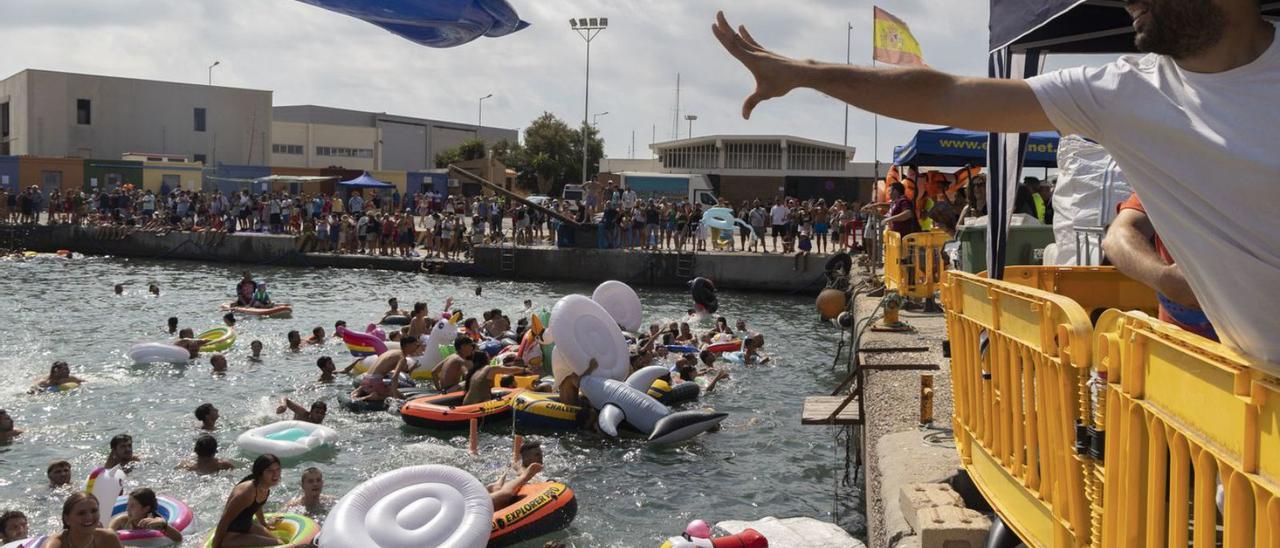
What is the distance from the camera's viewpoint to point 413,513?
283 inches

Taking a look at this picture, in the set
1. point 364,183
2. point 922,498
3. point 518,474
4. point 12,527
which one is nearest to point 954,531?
point 922,498

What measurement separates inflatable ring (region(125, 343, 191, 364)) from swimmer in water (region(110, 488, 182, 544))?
8.90m

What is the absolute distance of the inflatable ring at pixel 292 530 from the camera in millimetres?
8516

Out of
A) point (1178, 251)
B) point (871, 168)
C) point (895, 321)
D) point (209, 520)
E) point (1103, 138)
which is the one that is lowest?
point (209, 520)

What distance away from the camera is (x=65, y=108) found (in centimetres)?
6081

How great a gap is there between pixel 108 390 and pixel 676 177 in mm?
37542

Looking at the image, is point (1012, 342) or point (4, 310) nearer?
point (1012, 342)

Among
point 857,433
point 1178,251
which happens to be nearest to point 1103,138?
point 1178,251

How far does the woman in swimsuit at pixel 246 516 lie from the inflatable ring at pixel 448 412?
15.7 feet

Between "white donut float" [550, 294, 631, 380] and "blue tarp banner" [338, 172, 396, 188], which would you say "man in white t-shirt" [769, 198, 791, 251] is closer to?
"white donut float" [550, 294, 631, 380]

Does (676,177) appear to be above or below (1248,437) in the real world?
above

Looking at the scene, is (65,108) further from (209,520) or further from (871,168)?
(209,520)

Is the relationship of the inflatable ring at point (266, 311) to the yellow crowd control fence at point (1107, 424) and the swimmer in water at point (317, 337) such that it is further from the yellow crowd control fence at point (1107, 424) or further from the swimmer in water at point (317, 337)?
the yellow crowd control fence at point (1107, 424)

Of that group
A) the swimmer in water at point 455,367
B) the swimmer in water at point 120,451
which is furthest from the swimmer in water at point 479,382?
the swimmer in water at point 120,451
